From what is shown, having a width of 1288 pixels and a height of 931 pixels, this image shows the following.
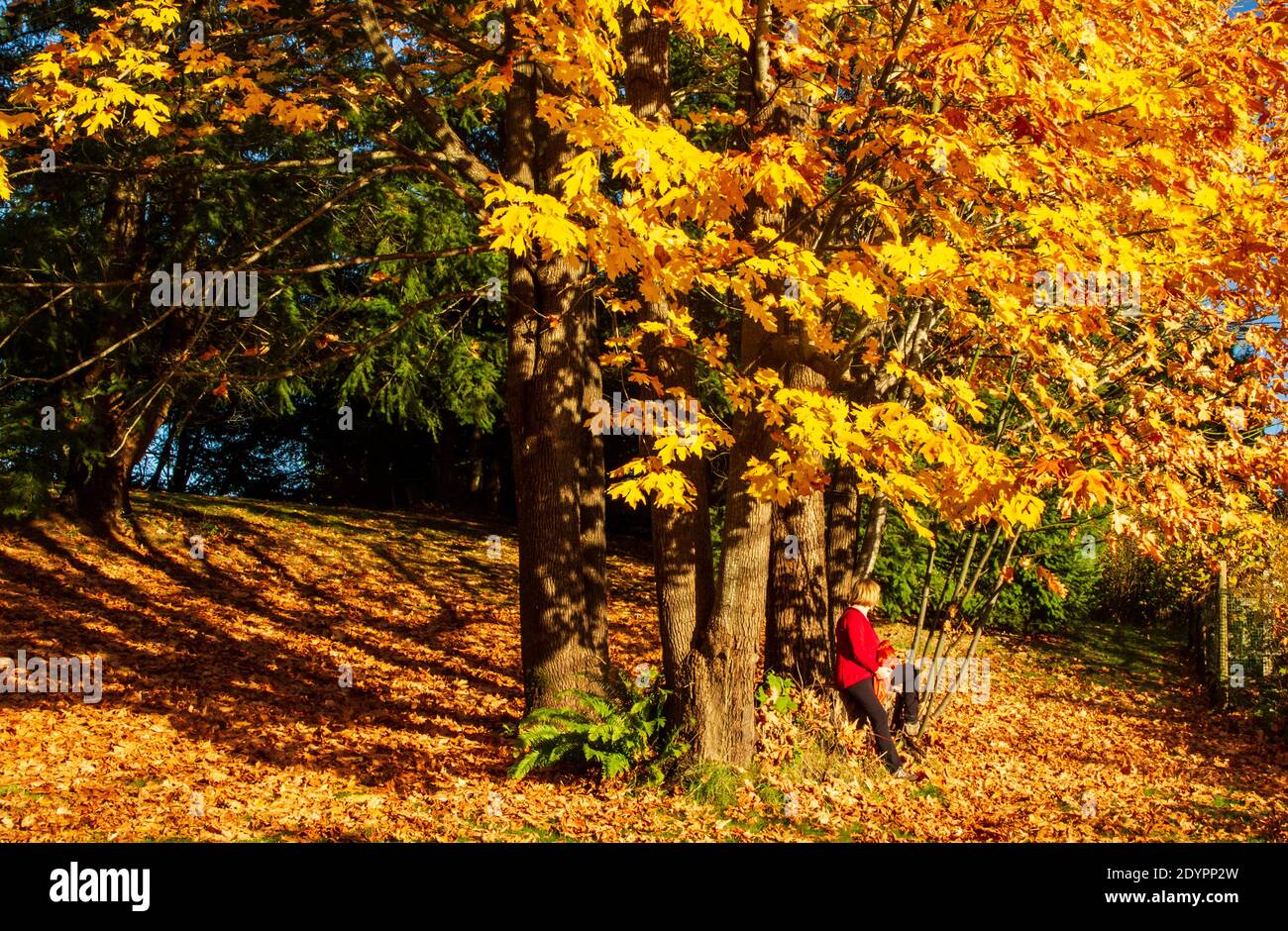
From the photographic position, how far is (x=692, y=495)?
680cm

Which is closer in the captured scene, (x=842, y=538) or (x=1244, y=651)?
(x=842, y=538)

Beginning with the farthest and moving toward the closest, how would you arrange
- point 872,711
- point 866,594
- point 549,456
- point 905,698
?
point 905,698 → point 549,456 → point 866,594 → point 872,711

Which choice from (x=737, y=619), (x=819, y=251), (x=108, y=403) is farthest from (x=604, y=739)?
(x=108, y=403)

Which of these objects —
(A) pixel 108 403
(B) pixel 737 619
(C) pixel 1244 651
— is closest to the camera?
(B) pixel 737 619

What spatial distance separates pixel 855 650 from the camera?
7707mm

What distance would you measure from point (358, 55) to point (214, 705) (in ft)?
23.8

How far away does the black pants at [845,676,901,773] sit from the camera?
7.64m

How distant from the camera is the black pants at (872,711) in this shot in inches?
301

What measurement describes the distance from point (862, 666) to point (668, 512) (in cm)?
183

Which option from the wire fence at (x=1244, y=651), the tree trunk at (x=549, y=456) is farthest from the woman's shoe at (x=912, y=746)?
the wire fence at (x=1244, y=651)

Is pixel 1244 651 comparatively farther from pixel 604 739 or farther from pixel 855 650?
pixel 604 739

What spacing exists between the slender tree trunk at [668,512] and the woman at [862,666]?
1.07 m

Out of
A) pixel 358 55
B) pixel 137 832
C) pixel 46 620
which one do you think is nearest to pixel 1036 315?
pixel 137 832

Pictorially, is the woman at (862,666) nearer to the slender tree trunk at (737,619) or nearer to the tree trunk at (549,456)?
the slender tree trunk at (737,619)
